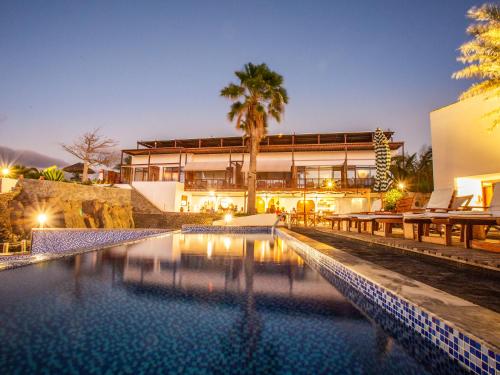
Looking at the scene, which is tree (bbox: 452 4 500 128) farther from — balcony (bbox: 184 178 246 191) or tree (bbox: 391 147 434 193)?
balcony (bbox: 184 178 246 191)

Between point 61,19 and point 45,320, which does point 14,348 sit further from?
point 61,19

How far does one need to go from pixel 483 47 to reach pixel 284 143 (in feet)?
50.4

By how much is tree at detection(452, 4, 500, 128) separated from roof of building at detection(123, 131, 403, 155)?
10.9 meters

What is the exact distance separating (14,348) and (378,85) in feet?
116

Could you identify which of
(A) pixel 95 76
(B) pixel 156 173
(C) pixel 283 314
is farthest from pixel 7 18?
(C) pixel 283 314

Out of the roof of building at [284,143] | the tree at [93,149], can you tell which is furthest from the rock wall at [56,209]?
the tree at [93,149]

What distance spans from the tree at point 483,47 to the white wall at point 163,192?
714 inches

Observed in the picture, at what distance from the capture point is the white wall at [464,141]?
11.2 meters

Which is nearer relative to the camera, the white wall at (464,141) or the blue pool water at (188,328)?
the blue pool water at (188,328)

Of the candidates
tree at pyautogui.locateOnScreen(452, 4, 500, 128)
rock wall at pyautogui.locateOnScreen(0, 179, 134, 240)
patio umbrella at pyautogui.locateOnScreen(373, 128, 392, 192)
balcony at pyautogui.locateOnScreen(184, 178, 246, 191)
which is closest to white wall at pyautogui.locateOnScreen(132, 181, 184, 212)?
balcony at pyautogui.locateOnScreen(184, 178, 246, 191)

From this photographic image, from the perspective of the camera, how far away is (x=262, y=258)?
188 inches

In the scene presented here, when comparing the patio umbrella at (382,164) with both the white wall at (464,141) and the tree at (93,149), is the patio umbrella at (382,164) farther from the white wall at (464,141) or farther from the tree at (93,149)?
the tree at (93,149)

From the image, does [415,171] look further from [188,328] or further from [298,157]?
[188,328]

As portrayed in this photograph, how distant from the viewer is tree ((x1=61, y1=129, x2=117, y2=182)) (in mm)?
26766
